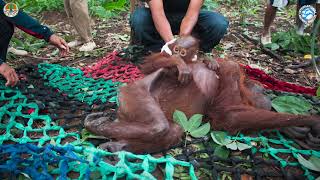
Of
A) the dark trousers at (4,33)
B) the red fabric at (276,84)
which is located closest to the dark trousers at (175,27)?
the red fabric at (276,84)

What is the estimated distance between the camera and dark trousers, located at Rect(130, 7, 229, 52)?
3195 mm

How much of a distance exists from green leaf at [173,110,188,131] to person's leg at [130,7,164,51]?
1.35 m

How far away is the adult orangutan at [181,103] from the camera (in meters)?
1.81

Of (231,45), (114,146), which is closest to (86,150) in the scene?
(114,146)

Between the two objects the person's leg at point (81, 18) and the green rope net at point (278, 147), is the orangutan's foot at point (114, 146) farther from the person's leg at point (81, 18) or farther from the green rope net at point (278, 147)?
the person's leg at point (81, 18)

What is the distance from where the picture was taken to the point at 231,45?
Answer: 13.5 feet

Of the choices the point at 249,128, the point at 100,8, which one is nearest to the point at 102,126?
the point at 249,128

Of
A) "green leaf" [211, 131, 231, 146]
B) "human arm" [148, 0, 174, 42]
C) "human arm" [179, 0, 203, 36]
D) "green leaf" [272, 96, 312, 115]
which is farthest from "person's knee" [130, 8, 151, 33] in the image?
"green leaf" [211, 131, 231, 146]

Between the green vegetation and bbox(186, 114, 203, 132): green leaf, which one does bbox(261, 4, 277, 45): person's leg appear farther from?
bbox(186, 114, 203, 132): green leaf

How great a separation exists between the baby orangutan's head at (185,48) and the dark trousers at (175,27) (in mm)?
878

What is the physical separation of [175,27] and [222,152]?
1.64 meters

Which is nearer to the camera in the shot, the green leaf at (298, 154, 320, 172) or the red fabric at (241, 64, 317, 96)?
the green leaf at (298, 154, 320, 172)

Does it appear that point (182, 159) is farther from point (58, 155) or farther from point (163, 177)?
point (58, 155)

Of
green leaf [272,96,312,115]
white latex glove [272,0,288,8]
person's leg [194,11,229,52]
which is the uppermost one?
white latex glove [272,0,288,8]
